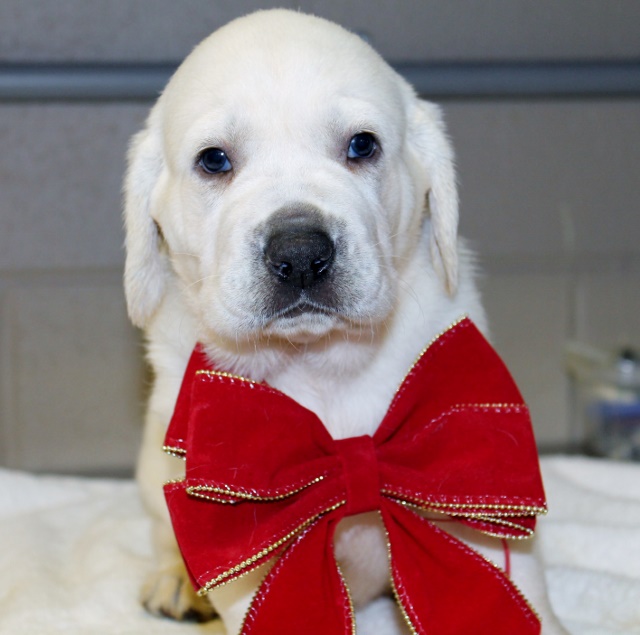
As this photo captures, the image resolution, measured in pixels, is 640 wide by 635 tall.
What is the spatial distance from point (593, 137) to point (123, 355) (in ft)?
5.46

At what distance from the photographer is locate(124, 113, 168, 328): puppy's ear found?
1.77m

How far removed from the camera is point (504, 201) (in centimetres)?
303

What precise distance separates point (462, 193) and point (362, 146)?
1.43 meters

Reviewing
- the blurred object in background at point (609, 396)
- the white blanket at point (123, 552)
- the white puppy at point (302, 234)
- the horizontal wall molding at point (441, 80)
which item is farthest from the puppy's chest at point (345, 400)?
the blurred object in background at point (609, 396)

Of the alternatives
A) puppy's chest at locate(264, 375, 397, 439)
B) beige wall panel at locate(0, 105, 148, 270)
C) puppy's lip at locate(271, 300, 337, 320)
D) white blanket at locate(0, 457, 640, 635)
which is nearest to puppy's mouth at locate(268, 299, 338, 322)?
puppy's lip at locate(271, 300, 337, 320)

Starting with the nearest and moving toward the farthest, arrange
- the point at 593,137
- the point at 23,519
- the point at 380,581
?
the point at 380,581
the point at 23,519
the point at 593,137

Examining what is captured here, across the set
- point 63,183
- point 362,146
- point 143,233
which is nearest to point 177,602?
point 143,233

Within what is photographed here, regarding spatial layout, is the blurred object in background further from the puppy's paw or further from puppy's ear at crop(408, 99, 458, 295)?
the puppy's paw

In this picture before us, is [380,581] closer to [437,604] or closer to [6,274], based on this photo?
[437,604]

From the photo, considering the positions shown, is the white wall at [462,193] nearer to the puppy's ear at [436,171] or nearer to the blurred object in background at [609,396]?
the blurred object in background at [609,396]

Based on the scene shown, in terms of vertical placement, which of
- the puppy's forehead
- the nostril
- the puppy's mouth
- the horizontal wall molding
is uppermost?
the puppy's forehead

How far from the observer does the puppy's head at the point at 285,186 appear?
143cm

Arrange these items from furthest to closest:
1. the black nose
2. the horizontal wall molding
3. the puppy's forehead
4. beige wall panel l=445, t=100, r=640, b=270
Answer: beige wall panel l=445, t=100, r=640, b=270, the horizontal wall molding, the puppy's forehead, the black nose

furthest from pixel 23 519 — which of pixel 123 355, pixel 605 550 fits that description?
pixel 605 550
